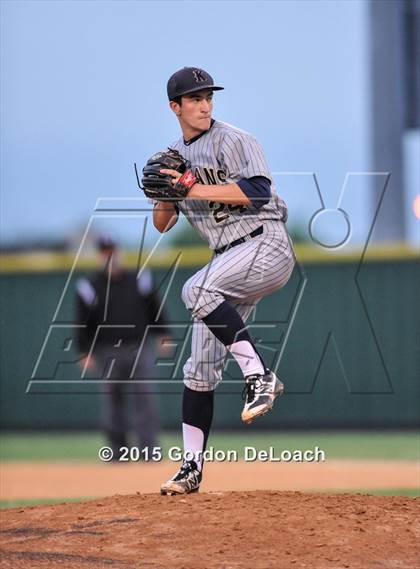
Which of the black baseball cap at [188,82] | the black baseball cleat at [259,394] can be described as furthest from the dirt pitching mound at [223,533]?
the black baseball cap at [188,82]

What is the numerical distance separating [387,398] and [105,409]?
226cm

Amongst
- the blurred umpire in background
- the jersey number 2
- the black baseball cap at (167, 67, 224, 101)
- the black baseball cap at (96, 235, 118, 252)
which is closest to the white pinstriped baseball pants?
the jersey number 2

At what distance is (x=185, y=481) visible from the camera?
412cm

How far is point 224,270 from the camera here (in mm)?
3982

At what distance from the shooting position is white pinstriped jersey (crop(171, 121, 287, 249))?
13.3 feet

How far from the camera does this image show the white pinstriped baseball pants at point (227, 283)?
13.0 ft

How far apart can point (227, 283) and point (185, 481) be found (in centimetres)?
80

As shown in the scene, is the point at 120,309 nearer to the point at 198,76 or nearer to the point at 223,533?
the point at 198,76

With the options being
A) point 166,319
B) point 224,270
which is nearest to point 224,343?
point 224,270

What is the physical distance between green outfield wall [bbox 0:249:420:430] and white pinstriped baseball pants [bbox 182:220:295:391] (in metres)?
3.87

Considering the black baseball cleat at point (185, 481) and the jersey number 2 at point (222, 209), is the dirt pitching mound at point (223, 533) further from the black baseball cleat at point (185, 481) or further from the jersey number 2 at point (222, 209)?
the jersey number 2 at point (222, 209)

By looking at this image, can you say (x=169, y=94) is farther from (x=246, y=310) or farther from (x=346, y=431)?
(x=346, y=431)

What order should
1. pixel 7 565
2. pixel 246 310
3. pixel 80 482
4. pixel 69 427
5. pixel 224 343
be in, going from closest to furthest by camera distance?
pixel 7 565 → pixel 224 343 → pixel 246 310 → pixel 80 482 → pixel 69 427

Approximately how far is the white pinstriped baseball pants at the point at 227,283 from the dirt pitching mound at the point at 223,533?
1.61 ft
